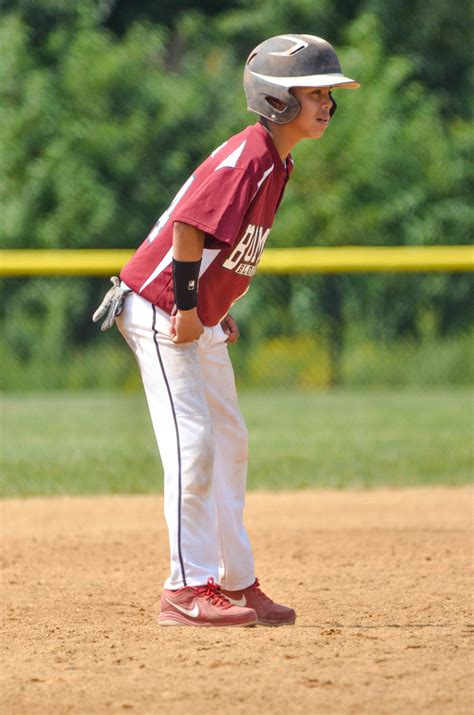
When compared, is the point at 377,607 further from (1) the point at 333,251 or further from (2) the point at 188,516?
(1) the point at 333,251

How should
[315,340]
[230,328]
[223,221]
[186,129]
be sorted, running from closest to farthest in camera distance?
[223,221]
[230,328]
[315,340]
[186,129]

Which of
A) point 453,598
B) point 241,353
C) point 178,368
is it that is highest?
point 178,368

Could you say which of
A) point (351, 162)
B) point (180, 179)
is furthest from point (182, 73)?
point (351, 162)

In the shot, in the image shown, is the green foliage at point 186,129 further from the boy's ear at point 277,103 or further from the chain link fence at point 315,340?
the boy's ear at point 277,103

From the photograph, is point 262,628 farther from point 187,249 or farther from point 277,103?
point 277,103

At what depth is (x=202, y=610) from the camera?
3531 millimetres

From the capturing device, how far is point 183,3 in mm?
18531

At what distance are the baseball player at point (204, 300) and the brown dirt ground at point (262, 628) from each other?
0.52ft

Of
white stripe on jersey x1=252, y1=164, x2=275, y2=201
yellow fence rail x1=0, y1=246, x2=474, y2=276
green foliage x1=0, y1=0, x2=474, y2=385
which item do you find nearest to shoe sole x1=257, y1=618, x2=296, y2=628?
white stripe on jersey x1=252, y1=164, x2=275, y2=201

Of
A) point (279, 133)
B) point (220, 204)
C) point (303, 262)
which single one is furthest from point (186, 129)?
point (220, 204)

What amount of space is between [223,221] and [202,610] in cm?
109

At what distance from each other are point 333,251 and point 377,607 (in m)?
4.88

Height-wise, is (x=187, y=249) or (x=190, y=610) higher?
(x=187, y=249)

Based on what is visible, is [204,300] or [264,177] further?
[204,300]
